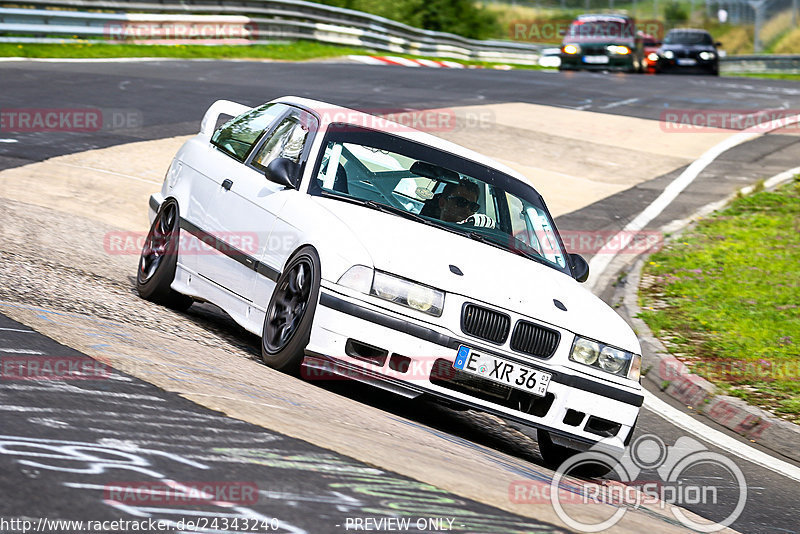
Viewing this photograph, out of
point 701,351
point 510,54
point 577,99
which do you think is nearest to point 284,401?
point 701,351

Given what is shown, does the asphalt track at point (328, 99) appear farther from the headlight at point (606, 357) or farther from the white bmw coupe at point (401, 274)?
the headlight at point (606, 357)

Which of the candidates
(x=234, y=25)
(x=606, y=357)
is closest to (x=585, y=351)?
(x=606, y=357)

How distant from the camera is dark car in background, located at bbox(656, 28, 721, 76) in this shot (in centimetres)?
3616

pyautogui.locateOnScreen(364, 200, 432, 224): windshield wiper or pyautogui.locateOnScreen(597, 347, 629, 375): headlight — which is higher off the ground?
pyautogui.locateOnScreen(364, 200, 432, 224): windshield wiper

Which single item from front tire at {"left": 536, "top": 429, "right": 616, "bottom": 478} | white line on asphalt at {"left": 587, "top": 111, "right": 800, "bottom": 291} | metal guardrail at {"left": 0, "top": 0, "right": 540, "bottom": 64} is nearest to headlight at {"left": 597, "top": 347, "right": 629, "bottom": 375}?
front tire at {"left": 536, "top": 429, "right": 616, "bottom": 478}

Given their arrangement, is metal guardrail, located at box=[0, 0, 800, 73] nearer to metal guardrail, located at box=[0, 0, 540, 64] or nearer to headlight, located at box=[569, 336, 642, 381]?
metal guardrail, located at box=[0, 0, 540, 64]

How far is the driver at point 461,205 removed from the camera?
7152 mm

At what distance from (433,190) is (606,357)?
1.65 meters

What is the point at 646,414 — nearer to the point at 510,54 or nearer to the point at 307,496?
the point at 307,496

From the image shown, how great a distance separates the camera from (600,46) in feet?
112

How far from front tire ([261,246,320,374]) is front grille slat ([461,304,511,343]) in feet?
2.66

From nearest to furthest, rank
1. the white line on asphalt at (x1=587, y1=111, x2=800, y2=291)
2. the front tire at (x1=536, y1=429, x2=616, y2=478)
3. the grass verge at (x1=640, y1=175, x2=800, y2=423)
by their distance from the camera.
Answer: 1. the front tire at (x1=536, y1=429, x2=616, y2=478)
2. the grass verge at (x1=640, y1=175, x2=800, y2=423)
3. the white line on asphalt at (x1=587, y1=111, x2=800, y2=291)

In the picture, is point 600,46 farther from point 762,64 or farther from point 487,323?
point 487,323

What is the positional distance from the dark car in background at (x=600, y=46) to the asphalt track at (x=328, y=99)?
10.7ft
